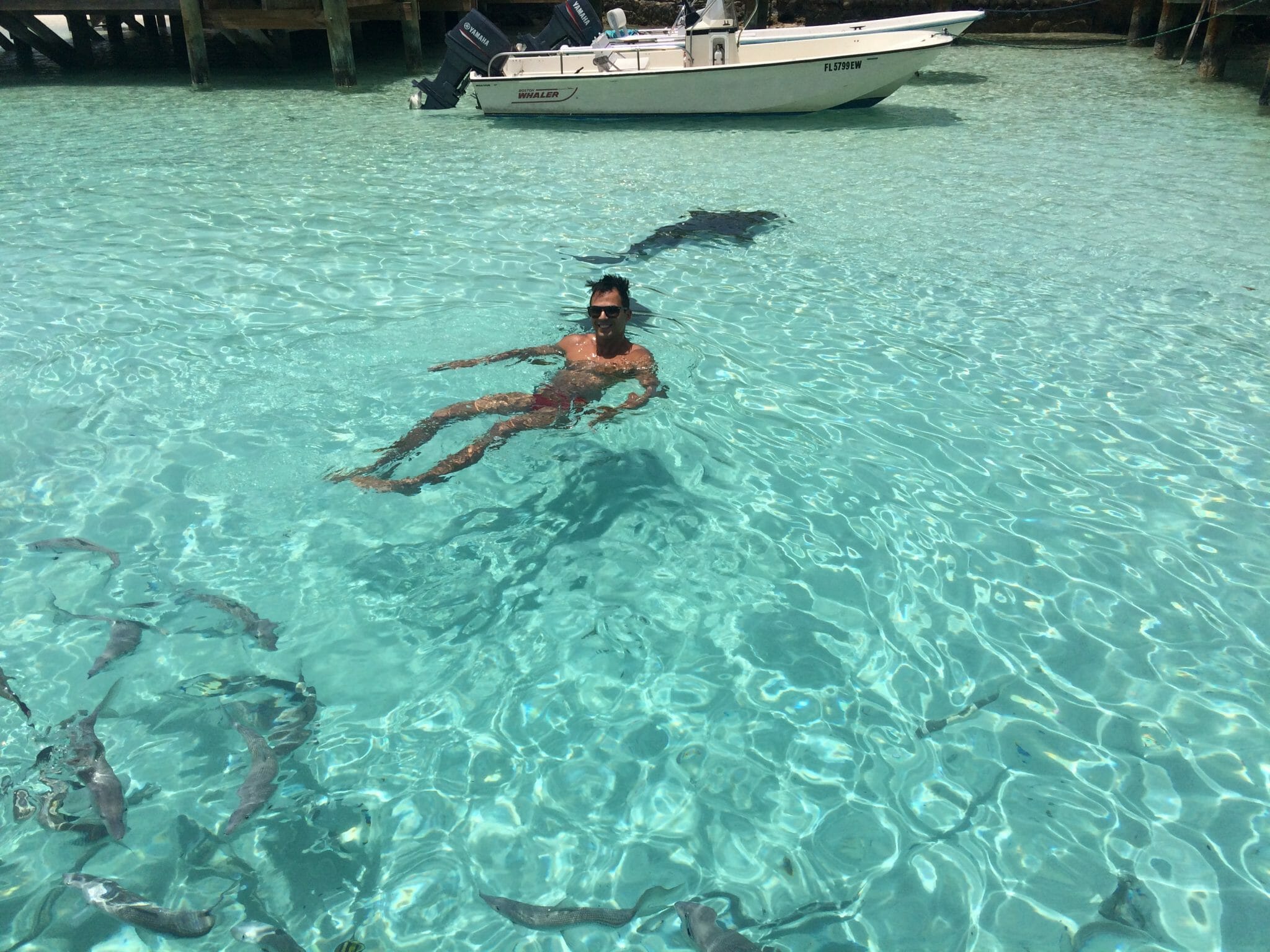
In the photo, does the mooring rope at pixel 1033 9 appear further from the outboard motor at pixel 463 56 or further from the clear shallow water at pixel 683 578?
the clear shallow water at pixel 683 578

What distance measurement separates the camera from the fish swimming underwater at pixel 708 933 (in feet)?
7.76

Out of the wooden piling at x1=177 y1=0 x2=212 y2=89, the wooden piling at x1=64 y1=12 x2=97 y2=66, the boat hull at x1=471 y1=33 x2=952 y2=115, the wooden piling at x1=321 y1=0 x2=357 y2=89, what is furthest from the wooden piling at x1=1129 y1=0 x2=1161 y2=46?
the wooden piling at x1=64 y1=12 x2=97 y2=66

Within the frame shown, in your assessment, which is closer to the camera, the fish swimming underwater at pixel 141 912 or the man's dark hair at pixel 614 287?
the fish swimming underwater at pixel 141 912

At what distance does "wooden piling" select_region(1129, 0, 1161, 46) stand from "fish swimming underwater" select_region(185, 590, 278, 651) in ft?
70.0

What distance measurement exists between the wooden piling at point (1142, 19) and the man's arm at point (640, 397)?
62.3 feet

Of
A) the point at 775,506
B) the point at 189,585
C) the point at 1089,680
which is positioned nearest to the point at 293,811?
the point at 189,585

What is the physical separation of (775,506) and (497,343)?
7.82ft

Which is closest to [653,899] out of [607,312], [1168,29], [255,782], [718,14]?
[255,782]

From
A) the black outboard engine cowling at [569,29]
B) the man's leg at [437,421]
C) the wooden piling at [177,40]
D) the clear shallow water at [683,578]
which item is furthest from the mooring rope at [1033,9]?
the man's leg at [437,421]

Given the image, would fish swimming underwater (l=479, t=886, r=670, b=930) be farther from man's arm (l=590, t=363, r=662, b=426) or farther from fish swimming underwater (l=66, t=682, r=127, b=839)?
man's arm (l=590, t=363, r=662, b=426)

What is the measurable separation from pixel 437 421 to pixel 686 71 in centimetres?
963

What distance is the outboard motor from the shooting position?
13.1 m

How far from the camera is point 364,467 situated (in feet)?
14.3

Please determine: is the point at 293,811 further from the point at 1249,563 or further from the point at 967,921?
the point at 1249,563
